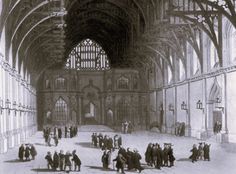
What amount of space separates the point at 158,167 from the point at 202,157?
4.35 metres

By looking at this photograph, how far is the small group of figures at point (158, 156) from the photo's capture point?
58.5 feet

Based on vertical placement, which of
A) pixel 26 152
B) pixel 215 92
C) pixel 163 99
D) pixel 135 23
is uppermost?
pixel 135 23

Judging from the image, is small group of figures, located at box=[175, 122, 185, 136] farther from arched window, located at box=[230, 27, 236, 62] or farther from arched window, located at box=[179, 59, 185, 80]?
arched window, located at box=[230, 27, 236, 62]

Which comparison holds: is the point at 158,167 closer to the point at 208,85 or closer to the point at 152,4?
the point at 208,85

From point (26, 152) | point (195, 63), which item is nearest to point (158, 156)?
point (26, 152)

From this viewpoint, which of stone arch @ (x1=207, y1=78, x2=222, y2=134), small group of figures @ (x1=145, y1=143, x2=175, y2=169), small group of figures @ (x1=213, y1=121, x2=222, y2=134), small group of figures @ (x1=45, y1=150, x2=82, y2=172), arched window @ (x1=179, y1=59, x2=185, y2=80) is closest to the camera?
small group of figures @ (x1=45, y1=150, x2=82, y2=172)

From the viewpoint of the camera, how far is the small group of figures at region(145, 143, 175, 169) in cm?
1784

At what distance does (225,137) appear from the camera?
27891 mm

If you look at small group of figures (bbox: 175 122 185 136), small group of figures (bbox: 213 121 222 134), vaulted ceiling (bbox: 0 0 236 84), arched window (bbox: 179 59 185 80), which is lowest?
small group of figures (bbox: 175 122 185 136)

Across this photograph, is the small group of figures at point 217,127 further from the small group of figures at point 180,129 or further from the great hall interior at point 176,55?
the small group of figures at point 180,129

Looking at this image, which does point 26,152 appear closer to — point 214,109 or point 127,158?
point 127,158

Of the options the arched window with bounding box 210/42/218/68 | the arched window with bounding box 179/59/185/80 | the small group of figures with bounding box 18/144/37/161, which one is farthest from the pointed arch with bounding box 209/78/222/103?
the small group of figures with bounding box 18/144/37/161

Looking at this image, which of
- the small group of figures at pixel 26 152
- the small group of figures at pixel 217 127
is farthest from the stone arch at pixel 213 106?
the small group of figures at pixel 26 152

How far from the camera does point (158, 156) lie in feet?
58.5
